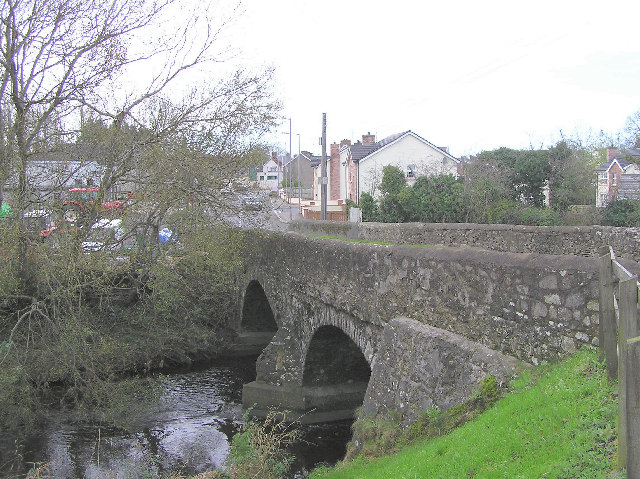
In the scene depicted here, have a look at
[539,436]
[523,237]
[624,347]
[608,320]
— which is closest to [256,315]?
[523,237]

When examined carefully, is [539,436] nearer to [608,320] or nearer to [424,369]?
[608,320]

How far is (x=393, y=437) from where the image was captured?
7.61m

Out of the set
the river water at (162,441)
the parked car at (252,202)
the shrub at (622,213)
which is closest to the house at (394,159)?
the shrub at (622,213)

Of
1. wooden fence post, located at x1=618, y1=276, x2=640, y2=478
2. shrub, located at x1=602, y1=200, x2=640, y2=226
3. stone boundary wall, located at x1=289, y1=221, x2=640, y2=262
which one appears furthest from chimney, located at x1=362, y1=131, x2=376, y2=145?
wooden fence post, located at x1=618, y1=276, x2=640, y2=478

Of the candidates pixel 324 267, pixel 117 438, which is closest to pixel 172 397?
pixel 117 438

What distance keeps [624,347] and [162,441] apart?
12295mm

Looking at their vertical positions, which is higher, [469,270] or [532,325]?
[469,270]

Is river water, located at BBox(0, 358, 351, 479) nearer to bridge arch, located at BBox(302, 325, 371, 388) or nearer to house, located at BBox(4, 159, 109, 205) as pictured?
bridge arch, located at BBox(302, 325, 371, 388)

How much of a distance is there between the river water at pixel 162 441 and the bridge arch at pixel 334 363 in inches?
53.3

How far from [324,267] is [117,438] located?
620 centimetres

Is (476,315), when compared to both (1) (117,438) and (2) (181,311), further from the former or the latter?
(2) (181,311)

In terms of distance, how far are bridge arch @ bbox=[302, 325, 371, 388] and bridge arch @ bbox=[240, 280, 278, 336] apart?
6.20 metres

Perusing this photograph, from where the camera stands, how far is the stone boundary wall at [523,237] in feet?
37.5

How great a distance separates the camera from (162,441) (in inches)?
544
